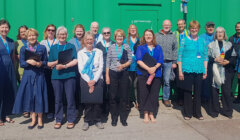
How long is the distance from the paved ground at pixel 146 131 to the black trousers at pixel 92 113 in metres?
0.17

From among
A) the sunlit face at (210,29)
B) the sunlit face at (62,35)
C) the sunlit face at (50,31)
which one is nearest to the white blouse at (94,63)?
the sunlit face at (62,35)

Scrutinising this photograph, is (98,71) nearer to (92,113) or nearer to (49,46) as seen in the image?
(92,113)

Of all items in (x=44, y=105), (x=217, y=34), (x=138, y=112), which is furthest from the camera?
(x=138, y=112)

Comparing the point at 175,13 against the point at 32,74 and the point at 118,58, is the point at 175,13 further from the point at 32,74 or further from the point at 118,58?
the point at 32,74

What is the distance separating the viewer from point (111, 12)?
5.84 m

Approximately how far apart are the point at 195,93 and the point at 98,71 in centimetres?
215

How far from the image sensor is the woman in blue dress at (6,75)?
14.5 ft

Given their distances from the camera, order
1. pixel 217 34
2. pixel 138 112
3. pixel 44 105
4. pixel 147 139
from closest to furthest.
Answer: pixel 147 139 → pixel 44 105 → pixel 217 34 → pixel 138 112

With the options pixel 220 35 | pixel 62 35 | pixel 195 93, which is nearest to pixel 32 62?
pixel 62 35

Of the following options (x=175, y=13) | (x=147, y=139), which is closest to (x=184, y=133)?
(x=147, y=139)

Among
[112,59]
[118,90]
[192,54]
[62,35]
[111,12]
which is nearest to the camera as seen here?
[62,35]

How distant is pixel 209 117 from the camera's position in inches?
193

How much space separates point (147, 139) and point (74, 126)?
1513mm

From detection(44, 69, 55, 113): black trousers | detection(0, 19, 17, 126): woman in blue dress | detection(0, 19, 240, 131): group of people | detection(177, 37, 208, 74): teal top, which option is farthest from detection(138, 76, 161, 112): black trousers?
detection(0, 19, 17, 126): woman in blue dress
